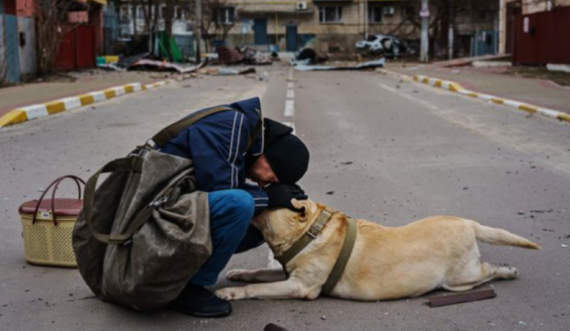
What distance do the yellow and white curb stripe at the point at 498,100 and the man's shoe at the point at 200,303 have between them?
1023 cm

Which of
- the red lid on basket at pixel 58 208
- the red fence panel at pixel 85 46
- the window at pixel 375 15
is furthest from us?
the window at pixel 375 15

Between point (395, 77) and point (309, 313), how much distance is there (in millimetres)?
25374

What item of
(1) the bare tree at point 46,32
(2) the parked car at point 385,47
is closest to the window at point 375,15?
(2) the parked car at point 385,47

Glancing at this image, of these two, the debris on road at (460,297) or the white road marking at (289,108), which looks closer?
the debris on road at (460,297)

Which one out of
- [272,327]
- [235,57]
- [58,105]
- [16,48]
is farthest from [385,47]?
[272,327]

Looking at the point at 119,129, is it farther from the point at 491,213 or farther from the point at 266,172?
the point at 266,172

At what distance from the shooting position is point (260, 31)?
71062 millimetres

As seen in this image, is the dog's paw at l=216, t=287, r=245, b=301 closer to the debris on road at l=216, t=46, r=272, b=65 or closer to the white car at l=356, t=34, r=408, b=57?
the debris on road at l=216, t=46, r=272, b=65

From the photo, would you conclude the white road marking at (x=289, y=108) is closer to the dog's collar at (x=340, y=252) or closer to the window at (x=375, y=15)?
the dog's collar at (x=340, y=252)

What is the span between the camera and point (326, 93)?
19766 mm

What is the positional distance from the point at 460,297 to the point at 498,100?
1311cm

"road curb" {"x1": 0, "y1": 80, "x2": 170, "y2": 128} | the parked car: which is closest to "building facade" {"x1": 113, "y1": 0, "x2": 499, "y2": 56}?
the parked car

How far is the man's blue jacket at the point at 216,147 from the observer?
142 inches

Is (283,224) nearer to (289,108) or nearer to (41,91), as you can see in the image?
(289,108)
